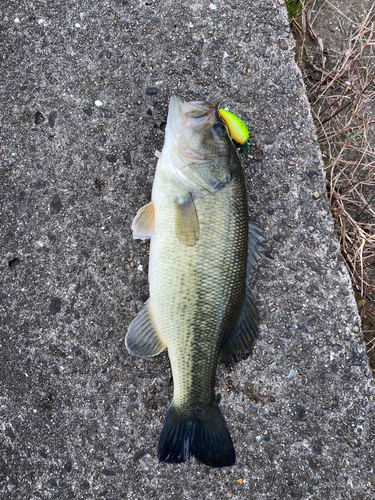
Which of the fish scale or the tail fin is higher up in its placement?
the fish scale

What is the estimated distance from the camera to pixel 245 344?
88.4 inches

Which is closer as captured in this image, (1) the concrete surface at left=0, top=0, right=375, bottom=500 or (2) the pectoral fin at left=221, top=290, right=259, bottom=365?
(2) the pectoral fin at left=221, top=290, right=259, bottom=365

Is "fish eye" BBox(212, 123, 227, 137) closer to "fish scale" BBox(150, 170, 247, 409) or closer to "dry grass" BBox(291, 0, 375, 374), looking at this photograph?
"fish scale" BBox(150, 170, 247, 409)

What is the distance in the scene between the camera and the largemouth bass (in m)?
2.03

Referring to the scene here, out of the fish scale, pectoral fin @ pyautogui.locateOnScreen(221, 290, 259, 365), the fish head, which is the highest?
the fish head

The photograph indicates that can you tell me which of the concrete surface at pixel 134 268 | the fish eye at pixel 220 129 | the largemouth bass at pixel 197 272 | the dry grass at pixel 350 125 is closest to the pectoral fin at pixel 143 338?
the largemouth bass at pixel 197 272

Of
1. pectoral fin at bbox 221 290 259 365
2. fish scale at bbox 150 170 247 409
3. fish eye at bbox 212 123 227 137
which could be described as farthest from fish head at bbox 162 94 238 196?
pectoral fin at bbox 221 290 259 365

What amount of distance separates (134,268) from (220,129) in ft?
3.58

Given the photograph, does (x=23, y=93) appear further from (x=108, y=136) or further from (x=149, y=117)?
(x=149, y=117)

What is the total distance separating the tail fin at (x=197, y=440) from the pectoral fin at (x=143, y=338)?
41cm

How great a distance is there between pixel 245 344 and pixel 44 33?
8.54 ft

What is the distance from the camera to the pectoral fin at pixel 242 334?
2211 millimetres

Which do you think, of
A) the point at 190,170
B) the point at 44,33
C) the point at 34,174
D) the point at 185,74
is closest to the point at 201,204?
the point at 190,170

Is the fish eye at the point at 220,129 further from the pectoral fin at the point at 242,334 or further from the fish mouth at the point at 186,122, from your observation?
the pectoral fin at the point at 242,334
